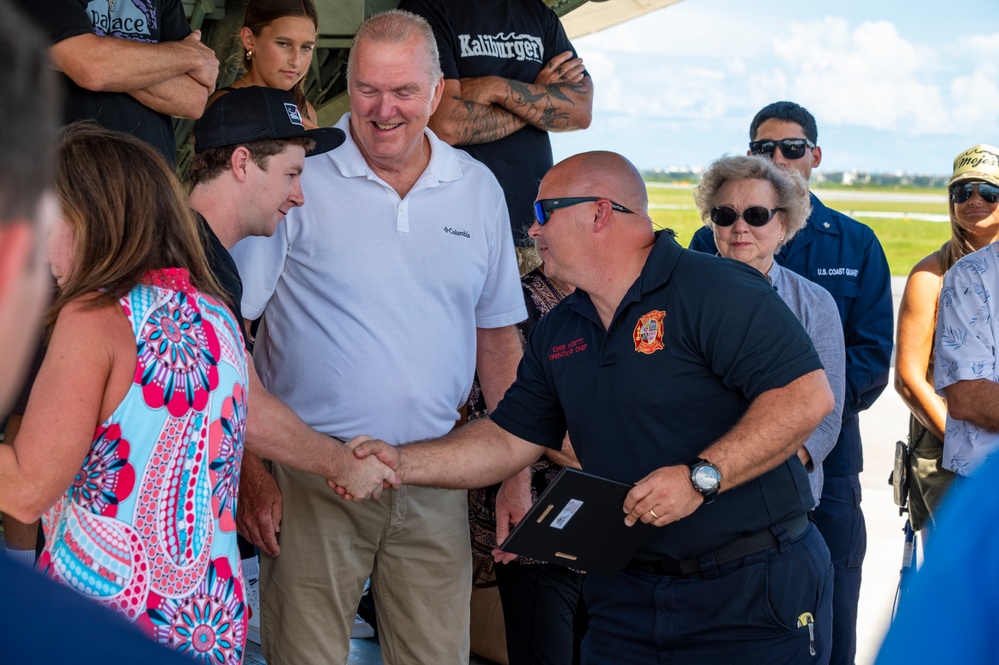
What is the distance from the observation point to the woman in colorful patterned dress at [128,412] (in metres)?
2.09

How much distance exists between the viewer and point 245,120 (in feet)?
10.2

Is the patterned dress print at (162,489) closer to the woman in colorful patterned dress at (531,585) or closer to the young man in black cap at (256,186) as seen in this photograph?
the young man in black cap at (256,186)

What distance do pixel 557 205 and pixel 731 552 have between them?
1091 millimetres

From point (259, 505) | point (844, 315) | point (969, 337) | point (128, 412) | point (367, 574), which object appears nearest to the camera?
point (128, 412)

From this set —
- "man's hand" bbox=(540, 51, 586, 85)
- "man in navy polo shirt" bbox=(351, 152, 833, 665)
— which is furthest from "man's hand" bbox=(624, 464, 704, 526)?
"man's hand" bbox=(540, 51, 586, 85)

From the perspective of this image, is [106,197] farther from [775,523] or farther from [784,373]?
[775,523]

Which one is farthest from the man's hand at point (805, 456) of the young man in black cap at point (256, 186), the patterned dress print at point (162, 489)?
the patterned dress print at point (162, 489)

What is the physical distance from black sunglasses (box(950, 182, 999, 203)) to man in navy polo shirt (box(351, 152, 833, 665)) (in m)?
2.45

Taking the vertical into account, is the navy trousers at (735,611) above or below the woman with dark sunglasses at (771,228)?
below

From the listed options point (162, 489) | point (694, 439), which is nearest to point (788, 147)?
point (694, 439)

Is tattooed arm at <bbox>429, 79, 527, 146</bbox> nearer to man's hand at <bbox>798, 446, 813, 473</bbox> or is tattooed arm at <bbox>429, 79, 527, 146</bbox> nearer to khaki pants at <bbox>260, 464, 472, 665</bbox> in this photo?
khaki pants at <bbox>260, 464, 472, 665</bbox>

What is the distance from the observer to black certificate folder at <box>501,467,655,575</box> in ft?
8.85

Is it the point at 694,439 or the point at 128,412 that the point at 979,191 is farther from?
the point at 128,412

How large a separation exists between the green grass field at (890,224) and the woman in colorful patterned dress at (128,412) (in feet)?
73.3
